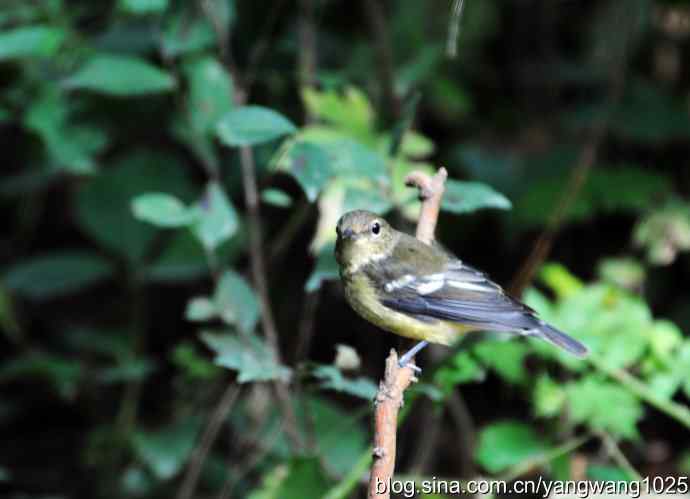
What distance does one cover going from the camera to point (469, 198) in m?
2.93

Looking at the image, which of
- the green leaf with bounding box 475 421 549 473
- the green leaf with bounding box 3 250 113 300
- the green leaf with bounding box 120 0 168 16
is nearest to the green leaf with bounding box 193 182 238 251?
the green leaf with bounding box 120 0 168 16

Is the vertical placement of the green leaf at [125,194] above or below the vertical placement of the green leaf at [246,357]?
below

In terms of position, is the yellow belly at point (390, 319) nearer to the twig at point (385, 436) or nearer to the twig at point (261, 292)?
the twig at point (385, 436)

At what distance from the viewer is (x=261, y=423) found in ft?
13.9

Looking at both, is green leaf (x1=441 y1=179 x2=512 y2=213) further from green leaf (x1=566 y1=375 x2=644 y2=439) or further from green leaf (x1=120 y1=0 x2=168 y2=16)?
green leaf (x1=120 y1=0 x2=168 y2=16)

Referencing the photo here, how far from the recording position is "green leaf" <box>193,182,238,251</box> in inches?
128

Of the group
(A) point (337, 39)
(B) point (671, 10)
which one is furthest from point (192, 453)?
(B) point (671, 10)

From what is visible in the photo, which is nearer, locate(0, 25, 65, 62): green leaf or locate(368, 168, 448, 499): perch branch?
locate(368, 168, 448, 499): perch branch

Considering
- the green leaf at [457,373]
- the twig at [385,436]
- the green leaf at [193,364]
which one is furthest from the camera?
the green leaf at [193,364]

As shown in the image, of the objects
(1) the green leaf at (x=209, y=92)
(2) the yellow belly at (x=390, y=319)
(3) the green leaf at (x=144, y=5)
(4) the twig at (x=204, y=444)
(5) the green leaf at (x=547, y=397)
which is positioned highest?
(3) the green leaf at (x=144, y=5)

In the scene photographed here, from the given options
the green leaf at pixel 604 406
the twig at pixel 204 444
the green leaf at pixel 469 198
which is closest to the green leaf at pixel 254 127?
the green leaf at pixel 469 198

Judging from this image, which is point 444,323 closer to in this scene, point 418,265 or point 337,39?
point 418,265

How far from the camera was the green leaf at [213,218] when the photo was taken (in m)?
3.24

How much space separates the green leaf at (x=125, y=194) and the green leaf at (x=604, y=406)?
2.20 meters
